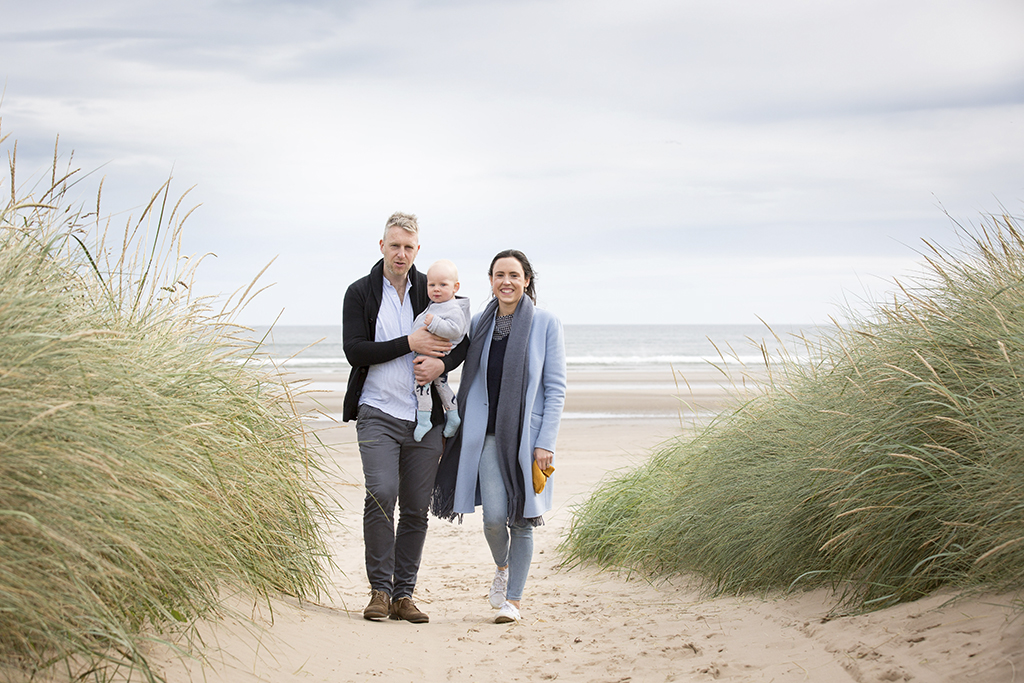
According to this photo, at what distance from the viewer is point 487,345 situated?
4910mm

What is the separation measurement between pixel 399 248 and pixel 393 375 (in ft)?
2.54

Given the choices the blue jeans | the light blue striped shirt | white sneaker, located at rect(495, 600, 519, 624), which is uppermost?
the light blue striped shirt

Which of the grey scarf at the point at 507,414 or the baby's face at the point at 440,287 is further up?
the baby's face at the point at 440,287

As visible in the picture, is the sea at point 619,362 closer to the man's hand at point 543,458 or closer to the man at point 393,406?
the man's hand at point 543,458

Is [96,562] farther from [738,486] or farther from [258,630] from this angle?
[738,486]

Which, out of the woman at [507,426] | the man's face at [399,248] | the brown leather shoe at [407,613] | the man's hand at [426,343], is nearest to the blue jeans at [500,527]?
the woman at [507,426]

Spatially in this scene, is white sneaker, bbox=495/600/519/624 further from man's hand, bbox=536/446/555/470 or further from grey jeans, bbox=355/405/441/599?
man's hand, bbox=536/446/555/470

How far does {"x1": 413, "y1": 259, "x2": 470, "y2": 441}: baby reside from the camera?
4.60 meters

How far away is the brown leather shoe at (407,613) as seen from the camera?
461cm

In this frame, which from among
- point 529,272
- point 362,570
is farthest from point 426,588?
point 529,272

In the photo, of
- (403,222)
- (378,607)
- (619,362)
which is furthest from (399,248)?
(619,362)

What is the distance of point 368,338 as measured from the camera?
483 cm

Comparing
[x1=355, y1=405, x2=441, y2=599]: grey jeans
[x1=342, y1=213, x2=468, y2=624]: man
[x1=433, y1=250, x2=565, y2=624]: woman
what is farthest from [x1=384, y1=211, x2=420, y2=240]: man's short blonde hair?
[x1=355, y1=405, x2=441, y2=599]: grey jeans

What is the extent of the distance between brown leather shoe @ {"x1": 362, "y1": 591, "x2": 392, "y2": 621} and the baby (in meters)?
0.93
